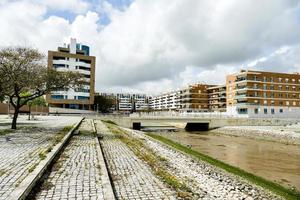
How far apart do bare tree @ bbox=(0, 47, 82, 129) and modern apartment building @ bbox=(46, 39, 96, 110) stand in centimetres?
5869

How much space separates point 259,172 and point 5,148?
16158mm

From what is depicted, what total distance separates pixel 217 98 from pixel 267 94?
39015 millimetres

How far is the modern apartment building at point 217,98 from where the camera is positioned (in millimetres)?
113963

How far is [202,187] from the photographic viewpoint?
31.0 ft

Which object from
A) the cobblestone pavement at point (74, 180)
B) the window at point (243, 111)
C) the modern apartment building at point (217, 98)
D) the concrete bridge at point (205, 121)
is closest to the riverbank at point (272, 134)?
the concrete bridge at point (205, 121)

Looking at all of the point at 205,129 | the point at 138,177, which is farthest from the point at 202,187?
the point at 205,129

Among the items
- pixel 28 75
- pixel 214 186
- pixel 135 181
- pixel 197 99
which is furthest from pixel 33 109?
pixel 197 99

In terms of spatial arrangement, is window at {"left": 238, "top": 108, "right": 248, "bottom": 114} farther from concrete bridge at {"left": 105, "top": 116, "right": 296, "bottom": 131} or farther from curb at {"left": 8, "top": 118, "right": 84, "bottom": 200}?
curb at {"left": 8, "top": 118, "right": 84, "bottom": 200}

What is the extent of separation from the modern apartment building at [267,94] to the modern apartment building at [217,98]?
26905mm

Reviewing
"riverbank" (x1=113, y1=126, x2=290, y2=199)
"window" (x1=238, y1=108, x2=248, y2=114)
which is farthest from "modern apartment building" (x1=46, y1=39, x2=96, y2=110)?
"riverbank" (x1=113, y1=126, x2=290, y2=199)

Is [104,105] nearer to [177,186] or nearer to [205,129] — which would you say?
[205,129]

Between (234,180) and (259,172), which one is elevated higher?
(234,180)

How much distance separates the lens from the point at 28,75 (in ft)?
71.9

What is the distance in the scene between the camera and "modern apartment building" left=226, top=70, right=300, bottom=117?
265 feet
